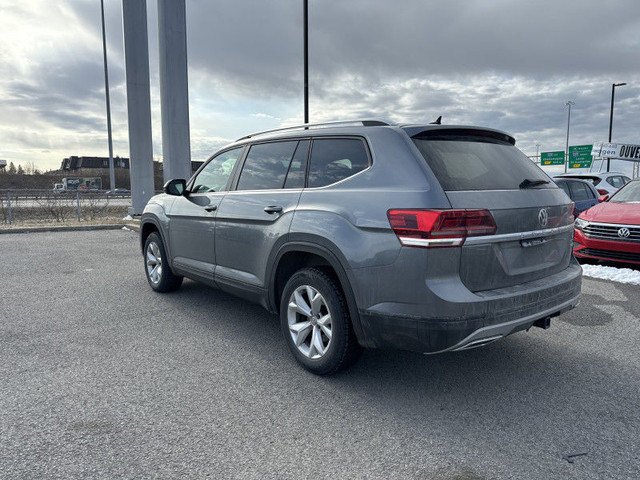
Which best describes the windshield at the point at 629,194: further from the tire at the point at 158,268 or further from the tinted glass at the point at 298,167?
the tire at the point at 158,268

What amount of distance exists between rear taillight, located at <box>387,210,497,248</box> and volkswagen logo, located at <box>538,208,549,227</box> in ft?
2.08

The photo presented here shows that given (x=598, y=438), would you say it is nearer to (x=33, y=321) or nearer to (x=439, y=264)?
(x=439, y=264)

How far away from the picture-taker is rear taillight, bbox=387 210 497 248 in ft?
9.09

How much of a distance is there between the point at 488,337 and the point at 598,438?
2.60ft

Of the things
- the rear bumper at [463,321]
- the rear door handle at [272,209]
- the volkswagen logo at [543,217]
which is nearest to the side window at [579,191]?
the volkswagen logo at [543,217]

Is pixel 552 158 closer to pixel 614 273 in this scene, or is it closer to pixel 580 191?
pixel 580 191

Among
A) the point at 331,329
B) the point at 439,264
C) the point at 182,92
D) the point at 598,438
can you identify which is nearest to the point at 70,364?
the point at 331,329

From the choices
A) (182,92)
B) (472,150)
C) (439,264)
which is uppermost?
(182,92)

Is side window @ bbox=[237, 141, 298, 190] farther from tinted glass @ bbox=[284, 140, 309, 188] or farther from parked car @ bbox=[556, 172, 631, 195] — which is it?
parked car @ bbox=[556, 172, 631, 195]

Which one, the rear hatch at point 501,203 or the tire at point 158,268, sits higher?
the rear hatch at point 501,203

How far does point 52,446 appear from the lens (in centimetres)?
258

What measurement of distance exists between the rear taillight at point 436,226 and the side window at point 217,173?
2358 mm

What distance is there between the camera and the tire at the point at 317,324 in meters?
3.27

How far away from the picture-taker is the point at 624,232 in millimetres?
7012
